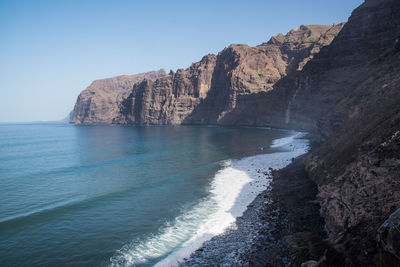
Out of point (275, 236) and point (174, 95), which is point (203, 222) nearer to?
point (275, 236)

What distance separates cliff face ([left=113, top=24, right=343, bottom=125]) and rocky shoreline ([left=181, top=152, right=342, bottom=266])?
96508 mm

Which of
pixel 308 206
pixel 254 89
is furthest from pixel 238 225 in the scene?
pixel 254 89

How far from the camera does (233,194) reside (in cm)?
2459

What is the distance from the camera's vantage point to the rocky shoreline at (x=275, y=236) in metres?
11.6

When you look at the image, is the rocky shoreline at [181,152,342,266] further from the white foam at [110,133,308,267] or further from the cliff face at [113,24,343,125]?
the cliff face at [113,24,343,125]

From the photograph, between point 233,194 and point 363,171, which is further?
point 233,194

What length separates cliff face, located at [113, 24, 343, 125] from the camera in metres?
130

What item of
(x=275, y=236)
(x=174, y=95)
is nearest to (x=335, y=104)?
(x=275, y=236)

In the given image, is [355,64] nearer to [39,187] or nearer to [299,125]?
[299,125]

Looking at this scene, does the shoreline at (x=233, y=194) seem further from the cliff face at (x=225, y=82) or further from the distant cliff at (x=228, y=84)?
the cliff face at (x=225, y=82)

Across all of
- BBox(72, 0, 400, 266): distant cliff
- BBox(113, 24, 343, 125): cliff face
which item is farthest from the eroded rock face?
BBox(72, 0, 400, 266): distant cliff

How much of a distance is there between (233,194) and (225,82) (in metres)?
131

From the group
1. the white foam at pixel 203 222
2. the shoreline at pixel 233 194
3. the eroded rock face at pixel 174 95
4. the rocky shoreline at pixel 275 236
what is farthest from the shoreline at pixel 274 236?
the eroded rock face at pixel 174 95

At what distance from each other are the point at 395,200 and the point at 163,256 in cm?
1203
